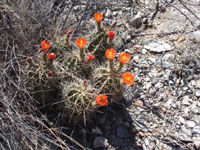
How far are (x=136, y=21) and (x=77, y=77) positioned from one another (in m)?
1.56

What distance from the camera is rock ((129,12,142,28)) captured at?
372 cm

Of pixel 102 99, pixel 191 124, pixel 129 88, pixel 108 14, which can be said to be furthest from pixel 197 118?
pixel 108 14

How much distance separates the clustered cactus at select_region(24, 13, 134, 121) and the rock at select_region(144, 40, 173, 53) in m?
0.85

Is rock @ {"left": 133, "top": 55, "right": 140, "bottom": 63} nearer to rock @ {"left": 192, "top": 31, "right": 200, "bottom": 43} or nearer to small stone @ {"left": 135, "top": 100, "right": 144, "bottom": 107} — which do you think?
small stone @ {"left": 135, "top": 100, "right": 144, "bottom": 107}

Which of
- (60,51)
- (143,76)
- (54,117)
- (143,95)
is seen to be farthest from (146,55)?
(54,117)

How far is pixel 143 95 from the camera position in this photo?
3059 millimetres

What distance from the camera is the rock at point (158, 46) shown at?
11.1 ft

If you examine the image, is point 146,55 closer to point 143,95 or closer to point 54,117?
point 143,95

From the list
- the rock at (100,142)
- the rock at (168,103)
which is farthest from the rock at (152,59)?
the rock at (100,142)

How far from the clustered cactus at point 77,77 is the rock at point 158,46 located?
2.80 feet

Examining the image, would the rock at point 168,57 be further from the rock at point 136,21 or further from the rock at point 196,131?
the rock at point 196,131

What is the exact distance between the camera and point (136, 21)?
3.73m

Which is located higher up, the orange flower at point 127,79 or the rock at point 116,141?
the orange flower at point 127,79

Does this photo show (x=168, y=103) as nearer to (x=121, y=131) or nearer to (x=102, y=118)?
(x=121, y=131)
